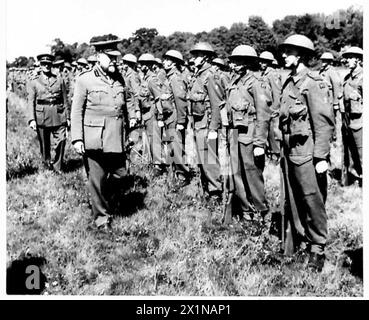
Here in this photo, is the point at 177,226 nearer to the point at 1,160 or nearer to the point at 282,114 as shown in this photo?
the point at 282,114

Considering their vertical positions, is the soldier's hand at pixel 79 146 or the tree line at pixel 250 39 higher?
the tree line at pixel 250 39

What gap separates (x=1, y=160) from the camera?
411 cm

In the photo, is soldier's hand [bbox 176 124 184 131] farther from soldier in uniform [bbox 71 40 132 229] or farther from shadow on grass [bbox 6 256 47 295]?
shadow on grass [bbox 6 256 47 295]

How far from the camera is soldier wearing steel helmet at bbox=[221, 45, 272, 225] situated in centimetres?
575

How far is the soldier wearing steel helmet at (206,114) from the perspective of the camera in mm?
7055

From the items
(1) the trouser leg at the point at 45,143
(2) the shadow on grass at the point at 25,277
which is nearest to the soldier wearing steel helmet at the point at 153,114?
(1) the trouser leg at the point at 45,143

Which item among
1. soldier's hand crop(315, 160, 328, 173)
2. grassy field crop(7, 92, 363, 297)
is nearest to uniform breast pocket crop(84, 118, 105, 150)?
grassy field crop(7, 92, 363, 297)

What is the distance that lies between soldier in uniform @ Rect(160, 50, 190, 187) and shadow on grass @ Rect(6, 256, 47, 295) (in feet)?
12.8

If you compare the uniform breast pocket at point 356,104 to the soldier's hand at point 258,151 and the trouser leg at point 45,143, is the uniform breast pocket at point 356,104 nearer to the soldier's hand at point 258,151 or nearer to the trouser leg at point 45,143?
the soldier's hand at point 258,151

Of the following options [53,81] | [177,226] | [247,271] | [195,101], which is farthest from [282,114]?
[53,81]

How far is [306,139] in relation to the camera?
4.63 meters

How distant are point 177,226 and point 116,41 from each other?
2.70m

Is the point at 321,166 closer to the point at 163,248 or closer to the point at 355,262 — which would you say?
the point at 355,262

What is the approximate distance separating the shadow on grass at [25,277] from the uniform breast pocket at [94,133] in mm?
1625
